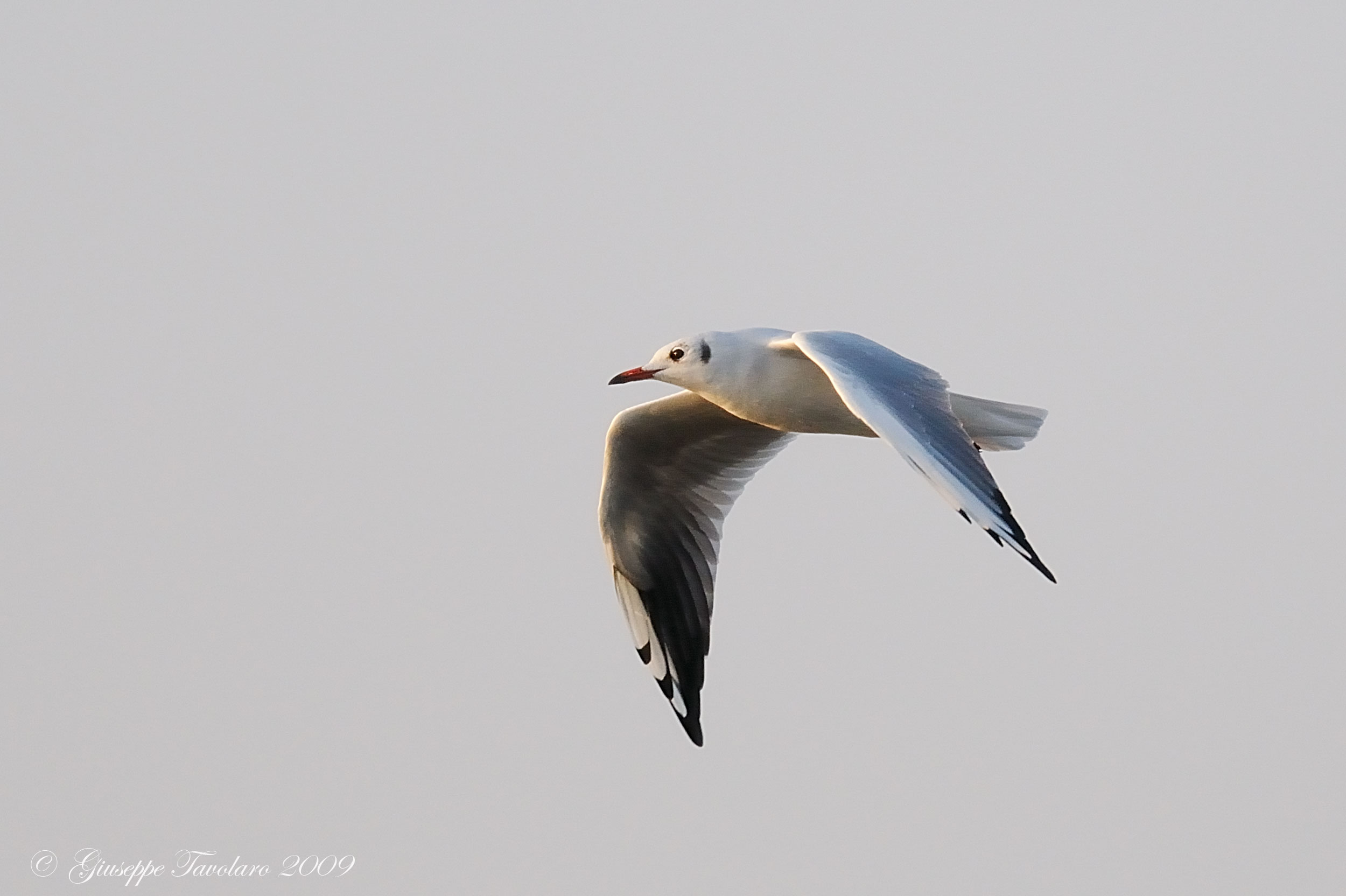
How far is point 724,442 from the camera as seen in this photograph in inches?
334

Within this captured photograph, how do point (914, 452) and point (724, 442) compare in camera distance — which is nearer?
point (914, 452)

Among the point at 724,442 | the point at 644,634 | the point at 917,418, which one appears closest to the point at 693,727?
the point at 644,634

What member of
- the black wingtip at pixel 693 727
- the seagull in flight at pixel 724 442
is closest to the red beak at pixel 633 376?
the seagull in flight at pixel 724 442

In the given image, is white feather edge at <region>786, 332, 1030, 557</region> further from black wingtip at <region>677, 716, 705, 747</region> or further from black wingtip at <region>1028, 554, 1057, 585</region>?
black wingtip at <region>677, 716, 705, 747</region>

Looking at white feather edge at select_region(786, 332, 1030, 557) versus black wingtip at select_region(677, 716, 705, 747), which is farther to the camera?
black wingtip at select_region(677, 716, 705, 747)

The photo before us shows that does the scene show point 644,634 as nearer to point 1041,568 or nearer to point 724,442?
point 724,442

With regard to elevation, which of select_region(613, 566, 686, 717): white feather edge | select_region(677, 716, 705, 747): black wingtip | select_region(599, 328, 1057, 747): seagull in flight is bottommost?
select_region(677, 716, 705, 747): black wingtip

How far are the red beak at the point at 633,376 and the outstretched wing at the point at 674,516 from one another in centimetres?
69

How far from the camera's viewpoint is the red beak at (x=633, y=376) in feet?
24.5

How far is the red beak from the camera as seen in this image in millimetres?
7473

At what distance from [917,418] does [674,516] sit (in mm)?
2420

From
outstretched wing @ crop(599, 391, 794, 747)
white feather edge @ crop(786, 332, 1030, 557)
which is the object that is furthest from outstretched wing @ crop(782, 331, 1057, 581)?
outstretched wing @ crop(599, 391, 794, 747)

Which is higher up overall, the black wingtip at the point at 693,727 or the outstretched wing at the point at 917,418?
the outstretched wing at the point at 917,418

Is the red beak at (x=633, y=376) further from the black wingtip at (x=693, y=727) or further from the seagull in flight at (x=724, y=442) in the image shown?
the black wingtip at (x=693, y=727)
